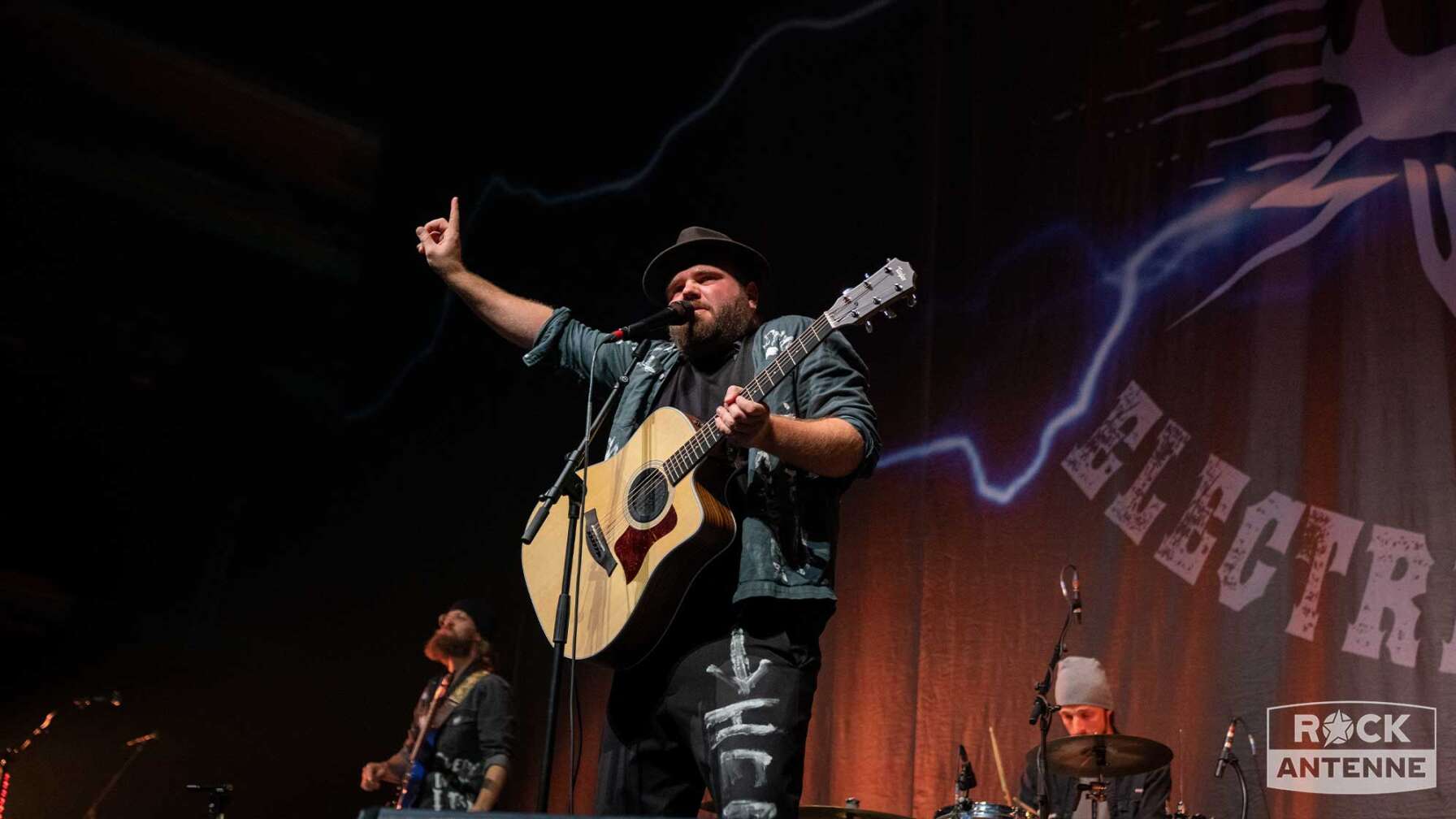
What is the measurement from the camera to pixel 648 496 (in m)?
2.70

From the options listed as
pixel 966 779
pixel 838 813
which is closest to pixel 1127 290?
pixel 966 779

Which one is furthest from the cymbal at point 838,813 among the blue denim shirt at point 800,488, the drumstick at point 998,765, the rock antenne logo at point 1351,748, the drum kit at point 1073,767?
the blue denim shirt at point 800,488

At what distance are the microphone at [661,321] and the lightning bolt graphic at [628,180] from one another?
373 centimetres

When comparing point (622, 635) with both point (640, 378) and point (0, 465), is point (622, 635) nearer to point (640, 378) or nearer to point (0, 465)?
point (640, 378)

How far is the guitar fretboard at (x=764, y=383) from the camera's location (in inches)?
103

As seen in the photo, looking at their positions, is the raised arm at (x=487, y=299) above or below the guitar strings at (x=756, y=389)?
above

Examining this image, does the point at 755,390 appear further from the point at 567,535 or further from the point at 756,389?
the point at 567,535

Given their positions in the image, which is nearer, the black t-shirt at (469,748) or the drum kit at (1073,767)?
the drum kit at (1073,767)

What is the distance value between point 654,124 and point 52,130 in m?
3.42

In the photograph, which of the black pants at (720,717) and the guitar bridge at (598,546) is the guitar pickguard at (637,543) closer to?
the guitar bridge at (598,546)

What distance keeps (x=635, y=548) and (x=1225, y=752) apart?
2.46 m

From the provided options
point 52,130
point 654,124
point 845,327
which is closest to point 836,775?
point 845,327

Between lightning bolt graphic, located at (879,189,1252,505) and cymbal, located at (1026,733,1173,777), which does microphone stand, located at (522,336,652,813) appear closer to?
cymbal, located at (1026,733,1173,777)

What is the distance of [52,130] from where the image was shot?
7.29m
